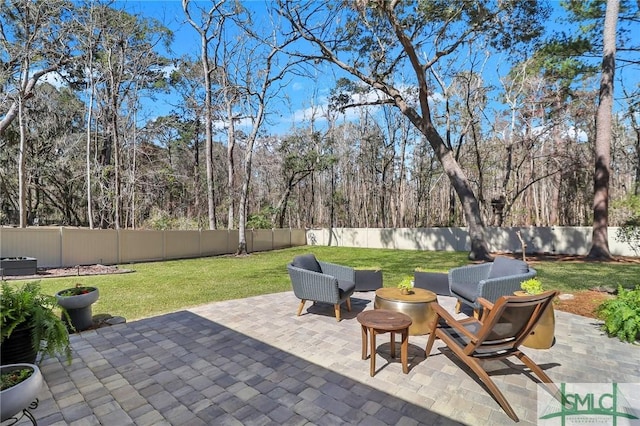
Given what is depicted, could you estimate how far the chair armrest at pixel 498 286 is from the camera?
354 centimetres

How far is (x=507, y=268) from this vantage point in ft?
13.5

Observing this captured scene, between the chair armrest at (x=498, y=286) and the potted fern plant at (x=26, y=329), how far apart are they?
13.5 ft

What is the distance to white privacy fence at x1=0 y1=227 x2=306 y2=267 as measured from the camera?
8.70 m

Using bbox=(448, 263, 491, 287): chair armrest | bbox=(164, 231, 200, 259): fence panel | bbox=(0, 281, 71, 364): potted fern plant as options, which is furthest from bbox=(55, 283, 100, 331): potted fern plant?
bbox=(164, 231, 200, 259): fence panel

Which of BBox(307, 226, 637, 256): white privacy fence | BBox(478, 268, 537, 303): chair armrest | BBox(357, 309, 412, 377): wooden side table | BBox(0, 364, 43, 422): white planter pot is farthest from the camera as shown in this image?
BBox(307, 226, 637, 256): white privacy fence

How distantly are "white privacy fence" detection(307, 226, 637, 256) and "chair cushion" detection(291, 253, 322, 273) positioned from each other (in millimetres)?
11782

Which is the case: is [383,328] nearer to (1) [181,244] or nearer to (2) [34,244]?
(2) [34,244]

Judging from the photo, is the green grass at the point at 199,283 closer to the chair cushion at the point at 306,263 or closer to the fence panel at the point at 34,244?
the chair cushion at the point at 306,263

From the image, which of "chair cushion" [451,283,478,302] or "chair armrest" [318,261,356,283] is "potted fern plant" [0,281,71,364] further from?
"chair cushion" [451,283,478,302]

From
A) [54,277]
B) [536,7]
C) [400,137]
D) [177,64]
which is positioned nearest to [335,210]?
[400,137]

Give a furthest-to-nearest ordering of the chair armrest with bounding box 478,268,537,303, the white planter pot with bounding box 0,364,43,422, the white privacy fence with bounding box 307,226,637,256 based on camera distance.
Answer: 1. the white privacy fence with bounding box 307,226,637,256
2. the chair armrest with bounding box 478,268,537,303
3. the white planter pot with bounding box 0,364,43,422

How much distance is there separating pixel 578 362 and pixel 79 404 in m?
4.10

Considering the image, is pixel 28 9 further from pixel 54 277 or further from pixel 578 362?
pixel 578 362

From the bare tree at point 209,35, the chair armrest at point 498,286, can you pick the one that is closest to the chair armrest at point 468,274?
the chair armrest at point 498,286
